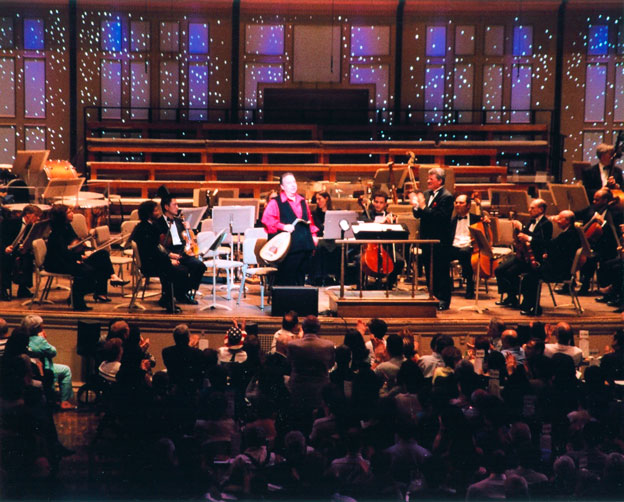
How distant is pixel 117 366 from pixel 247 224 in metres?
2.86

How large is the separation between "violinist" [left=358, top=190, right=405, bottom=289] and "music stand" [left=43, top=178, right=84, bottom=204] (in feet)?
11.1

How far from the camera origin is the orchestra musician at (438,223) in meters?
7.89

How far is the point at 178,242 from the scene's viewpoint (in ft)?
27.1

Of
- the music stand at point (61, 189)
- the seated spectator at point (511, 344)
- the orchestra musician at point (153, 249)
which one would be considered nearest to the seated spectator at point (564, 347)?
the seated spectator at point (511, 344)

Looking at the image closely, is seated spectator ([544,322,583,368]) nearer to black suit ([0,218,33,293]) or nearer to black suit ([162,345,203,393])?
black suit ([162,345,203,393])

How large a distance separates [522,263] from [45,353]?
410 centimetres

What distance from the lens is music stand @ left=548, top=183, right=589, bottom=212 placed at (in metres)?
9.65

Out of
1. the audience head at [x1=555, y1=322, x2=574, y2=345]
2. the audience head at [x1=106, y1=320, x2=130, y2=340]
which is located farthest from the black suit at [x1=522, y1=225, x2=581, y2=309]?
the audience head at [x1=106, y1=320, x2=130, y2=340]

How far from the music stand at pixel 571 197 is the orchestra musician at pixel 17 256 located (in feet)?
17.3

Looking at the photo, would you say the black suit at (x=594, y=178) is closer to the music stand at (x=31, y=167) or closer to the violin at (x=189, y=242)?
the violin at (x=189, y=242)

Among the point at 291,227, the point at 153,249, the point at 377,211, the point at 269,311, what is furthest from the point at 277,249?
the point at 377,211

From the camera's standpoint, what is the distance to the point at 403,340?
616 centimetres

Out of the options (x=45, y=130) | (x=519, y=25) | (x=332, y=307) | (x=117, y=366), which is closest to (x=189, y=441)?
(x=117, y=366)

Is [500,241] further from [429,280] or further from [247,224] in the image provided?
[247,224]
